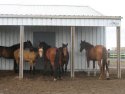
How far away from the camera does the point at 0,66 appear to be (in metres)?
22.2

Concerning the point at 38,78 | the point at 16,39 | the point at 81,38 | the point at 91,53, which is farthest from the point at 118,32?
the point at 16,39

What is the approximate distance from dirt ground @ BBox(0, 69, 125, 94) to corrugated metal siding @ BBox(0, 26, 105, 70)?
284 centimetres

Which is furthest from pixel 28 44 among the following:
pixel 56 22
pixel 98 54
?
pixel 98 54

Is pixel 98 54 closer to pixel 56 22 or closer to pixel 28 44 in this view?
pixel 56 22

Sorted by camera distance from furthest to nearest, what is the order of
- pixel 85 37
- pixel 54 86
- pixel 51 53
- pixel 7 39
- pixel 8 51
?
pixel 85 37, pixel 7 39, pixel 8 51, pixel 51 53, pixel 54 86

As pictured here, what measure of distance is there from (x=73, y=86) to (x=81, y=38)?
690cm

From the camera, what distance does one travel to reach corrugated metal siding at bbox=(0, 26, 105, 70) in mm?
22219

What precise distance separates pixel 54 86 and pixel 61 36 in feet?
22.1

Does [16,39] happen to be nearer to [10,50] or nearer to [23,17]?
[10,50]

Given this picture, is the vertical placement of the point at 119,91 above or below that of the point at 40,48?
below

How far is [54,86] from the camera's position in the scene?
52.6 feet

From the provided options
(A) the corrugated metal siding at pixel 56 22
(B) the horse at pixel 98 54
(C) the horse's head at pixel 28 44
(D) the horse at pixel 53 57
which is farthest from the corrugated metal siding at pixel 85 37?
(A) the corrugated metal siding at pixel 56 22
